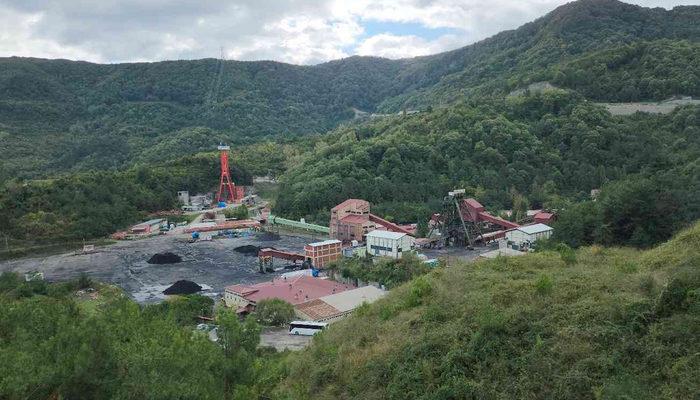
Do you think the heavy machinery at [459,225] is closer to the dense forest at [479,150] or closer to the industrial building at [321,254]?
the dense forest at [479,150]

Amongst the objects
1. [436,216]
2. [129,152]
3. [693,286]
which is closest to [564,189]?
[436,216]

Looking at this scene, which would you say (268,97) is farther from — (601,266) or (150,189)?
(601,266)

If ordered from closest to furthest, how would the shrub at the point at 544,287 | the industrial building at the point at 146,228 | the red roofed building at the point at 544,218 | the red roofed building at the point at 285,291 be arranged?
the shrub at the point at 544,287 → the red roofed building at the point at 285,291 → the red roofed building at the point at 544,218 → the industrial building at the point at 146,228

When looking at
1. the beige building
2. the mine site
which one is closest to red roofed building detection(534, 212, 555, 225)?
the beige building

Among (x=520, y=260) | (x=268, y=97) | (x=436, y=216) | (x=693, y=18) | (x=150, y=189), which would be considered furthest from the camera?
(x=268, y=97)

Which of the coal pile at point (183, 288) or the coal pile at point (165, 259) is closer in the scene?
the coal pile at point (183, 288)

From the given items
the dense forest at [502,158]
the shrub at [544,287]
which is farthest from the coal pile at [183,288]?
the shrub at [544,287]

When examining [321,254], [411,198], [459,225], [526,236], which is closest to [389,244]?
[321,254]
